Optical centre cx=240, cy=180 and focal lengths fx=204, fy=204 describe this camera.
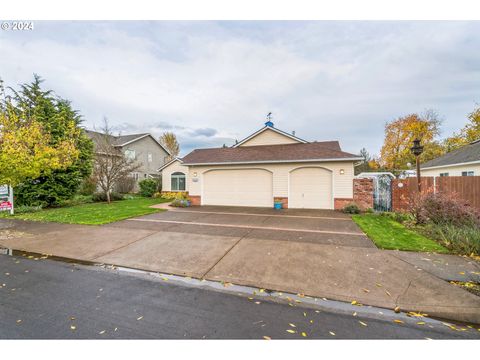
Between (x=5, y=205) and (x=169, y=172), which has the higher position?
(x=169, y=172)

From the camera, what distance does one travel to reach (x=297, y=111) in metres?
15.6

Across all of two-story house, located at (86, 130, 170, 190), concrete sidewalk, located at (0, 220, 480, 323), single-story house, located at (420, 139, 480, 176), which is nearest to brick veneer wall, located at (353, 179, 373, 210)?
concrete sidewalk, located at (0, 220, 480, 323)

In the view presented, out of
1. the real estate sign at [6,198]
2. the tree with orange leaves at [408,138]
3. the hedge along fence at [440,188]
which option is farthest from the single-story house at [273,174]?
the tree with orange leaves at [408,138]

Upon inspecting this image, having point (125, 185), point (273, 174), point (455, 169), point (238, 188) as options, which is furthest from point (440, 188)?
point (125, 185)

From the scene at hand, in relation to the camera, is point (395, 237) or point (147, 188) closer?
point (395, 237)

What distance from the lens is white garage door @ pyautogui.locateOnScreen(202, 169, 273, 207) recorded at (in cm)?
1269

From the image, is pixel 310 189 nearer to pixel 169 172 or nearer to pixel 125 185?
pixel 169 172

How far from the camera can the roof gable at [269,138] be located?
14844 mm

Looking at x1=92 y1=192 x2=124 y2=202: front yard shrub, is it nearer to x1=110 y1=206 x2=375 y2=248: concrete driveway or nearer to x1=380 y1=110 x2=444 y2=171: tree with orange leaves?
x1=110 y1=206 x2=375 y2=248: concrete driveway

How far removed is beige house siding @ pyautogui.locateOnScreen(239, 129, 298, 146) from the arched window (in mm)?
6199

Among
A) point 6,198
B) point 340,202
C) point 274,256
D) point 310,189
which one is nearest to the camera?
point 274,256

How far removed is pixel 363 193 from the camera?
10.8 meters

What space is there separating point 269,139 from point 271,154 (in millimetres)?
2706
